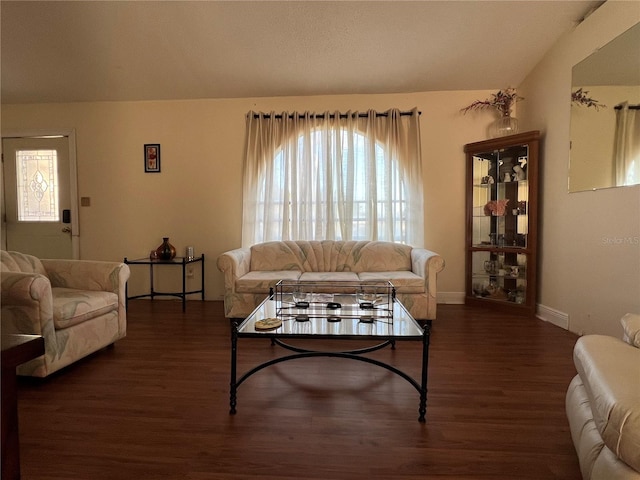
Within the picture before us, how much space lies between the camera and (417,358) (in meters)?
2.36

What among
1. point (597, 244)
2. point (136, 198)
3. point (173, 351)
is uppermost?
point (136, 198)

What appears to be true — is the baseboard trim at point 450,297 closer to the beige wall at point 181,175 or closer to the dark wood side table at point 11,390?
the beige wall at point 181,175

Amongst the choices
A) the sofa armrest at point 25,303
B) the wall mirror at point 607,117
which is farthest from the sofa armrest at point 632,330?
the sofa armrest at point 25,303

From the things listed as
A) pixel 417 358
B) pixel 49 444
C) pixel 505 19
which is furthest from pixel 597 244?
pixel 49 444

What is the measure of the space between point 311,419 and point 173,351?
135 centimetres

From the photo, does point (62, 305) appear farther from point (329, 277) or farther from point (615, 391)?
point (615, 391)

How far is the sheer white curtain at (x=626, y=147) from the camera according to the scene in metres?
2.34

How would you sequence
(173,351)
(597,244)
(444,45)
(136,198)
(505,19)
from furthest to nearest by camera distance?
(136,198) < (444,45) < (505,19) < (597,244) < (173,351)

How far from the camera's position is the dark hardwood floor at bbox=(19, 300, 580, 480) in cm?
133

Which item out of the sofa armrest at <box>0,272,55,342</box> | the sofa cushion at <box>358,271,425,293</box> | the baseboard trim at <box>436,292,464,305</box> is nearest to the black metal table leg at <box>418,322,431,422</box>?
the sofa cushion at <box>358,271,425,293</box>

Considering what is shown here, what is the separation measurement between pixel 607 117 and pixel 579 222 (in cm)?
83

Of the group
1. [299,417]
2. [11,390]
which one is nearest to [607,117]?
[299,417]

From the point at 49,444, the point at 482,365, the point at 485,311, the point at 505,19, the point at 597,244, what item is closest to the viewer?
the point at 49,444

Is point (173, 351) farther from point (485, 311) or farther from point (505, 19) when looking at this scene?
point (505, 19)
